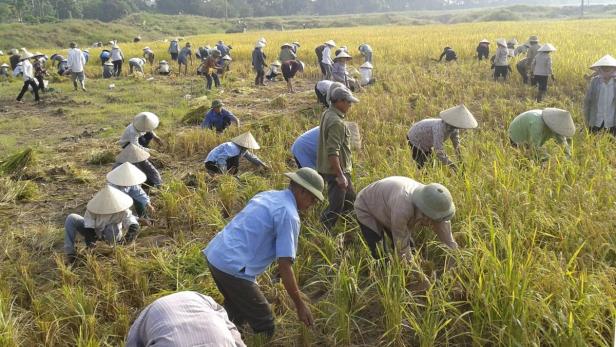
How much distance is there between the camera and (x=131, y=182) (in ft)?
14.8

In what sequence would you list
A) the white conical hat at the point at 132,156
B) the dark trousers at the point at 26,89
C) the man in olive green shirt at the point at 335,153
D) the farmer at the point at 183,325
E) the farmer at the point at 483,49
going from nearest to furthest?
the farmer at the point at 183,325, the man in olive green shirt at the point at 335,153, the white conical hat at the point at 132,156, the dark trousers at the point at 26,89, the farmer at the point at 483,49

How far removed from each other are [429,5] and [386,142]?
390ft

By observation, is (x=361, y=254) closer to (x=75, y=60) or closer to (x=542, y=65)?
(x=542, y=65)

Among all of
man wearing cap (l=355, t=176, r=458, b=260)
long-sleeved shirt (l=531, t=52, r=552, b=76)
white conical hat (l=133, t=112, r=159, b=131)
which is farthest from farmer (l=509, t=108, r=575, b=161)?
long-sleeved shirt (l=531, t=52, r=552, b=76)

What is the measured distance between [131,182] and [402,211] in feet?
8.88

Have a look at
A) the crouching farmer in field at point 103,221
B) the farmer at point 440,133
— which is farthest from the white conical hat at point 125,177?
the farmer at point 440,133

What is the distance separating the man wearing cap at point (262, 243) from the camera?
2588mm

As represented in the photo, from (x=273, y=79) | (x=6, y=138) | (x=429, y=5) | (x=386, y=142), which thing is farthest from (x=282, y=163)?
(x=429, y=5)

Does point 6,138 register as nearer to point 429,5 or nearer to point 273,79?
point 273,79

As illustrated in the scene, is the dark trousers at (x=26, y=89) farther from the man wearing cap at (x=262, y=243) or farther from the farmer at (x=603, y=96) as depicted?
the farmer at (x=603, y=96)

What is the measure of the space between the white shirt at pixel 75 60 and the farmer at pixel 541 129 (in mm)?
11214

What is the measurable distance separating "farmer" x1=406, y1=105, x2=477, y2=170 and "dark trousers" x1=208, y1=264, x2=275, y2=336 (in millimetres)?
2417

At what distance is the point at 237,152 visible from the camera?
232 inches

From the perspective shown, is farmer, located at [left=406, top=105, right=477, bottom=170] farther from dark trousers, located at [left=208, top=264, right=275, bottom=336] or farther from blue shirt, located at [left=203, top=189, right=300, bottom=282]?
dark trousers, located at [left=208, top=264, right=275, bottom=336]
